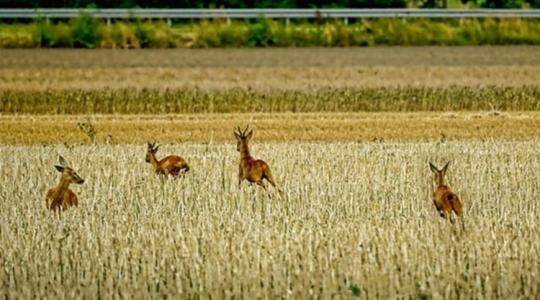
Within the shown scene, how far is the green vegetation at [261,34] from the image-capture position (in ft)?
133

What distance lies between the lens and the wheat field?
9.60m

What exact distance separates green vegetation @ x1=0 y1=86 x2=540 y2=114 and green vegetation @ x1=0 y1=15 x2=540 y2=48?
1203 cm

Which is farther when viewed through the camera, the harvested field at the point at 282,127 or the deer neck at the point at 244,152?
the harvested field at the point at 282,127

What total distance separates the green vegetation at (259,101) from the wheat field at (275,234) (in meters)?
10.6

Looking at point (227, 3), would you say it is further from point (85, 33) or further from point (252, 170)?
point (252, 170)

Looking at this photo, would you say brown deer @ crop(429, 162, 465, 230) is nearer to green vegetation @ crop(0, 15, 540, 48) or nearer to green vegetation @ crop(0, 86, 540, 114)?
green vegetation @ crop(0, 86, 540, 114)

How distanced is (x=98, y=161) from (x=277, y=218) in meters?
5.09

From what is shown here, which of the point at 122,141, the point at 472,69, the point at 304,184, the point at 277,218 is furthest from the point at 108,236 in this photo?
the point at 472,69

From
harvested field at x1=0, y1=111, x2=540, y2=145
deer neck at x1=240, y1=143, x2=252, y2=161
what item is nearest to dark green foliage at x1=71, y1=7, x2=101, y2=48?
harvested field at x1=0, y1=111, x2=540, y2=145

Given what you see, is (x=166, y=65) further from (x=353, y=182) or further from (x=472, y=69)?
(x=353, y=182)

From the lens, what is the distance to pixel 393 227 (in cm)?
1151

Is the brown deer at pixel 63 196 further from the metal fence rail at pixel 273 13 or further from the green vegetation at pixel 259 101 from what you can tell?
the metal fence rail at pixel 273 13

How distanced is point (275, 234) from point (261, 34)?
101 ft

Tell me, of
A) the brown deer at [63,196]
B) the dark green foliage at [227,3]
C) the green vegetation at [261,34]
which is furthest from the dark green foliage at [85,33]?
the brown deer at [63,196]
